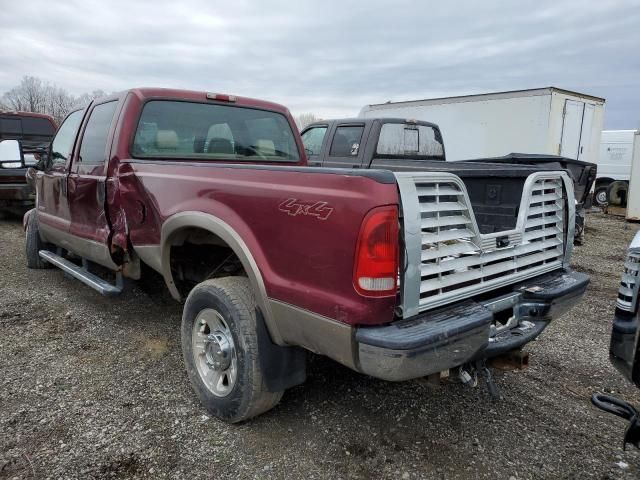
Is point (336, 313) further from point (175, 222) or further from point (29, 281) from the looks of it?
point (29, 281)

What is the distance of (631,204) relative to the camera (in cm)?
1155

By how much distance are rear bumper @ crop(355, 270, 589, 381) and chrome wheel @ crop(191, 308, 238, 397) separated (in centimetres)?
96

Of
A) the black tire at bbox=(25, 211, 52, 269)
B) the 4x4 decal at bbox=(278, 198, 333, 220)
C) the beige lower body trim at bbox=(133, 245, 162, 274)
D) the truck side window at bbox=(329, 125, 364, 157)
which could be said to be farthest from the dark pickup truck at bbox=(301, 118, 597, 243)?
the 4x4 decal at bbox=(278, 198, 333, 220)

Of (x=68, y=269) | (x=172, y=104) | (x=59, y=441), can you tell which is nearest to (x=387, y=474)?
(x=59, y=441)

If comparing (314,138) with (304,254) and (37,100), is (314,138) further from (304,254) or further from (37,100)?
(37,100)

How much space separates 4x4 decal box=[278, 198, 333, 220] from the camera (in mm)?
2148

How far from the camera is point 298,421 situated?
2.94 meters

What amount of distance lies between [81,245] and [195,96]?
66.0 inches

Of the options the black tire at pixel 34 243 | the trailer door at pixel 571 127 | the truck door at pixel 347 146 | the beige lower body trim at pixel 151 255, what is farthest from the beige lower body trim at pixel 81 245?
the trailer door at pixel 571 127

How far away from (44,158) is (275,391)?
447 cm

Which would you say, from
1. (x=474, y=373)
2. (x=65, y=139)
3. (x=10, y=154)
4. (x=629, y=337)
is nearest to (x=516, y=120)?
(x=65, y=139)

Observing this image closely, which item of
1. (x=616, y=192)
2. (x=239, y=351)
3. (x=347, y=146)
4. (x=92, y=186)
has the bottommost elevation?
(x=616, y=192)

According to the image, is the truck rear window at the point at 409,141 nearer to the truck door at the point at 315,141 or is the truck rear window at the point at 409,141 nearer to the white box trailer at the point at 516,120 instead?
the truck door at the point at 315,141

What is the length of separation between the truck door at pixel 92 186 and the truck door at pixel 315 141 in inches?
154
